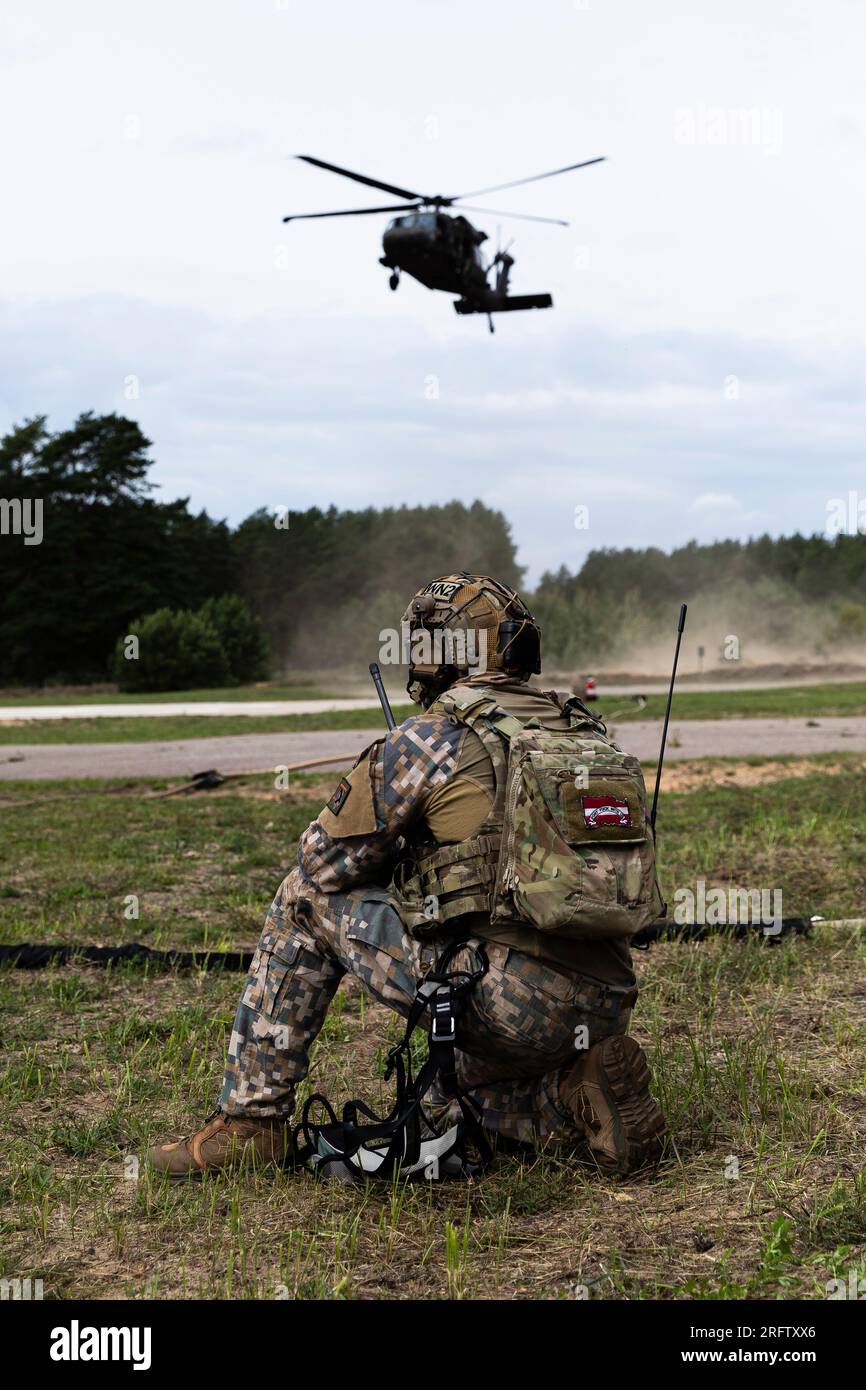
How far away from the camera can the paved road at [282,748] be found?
16.1 meters

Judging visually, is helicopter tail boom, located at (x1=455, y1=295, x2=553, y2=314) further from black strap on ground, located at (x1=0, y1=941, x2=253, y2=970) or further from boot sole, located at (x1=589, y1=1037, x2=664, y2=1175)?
boot sole, located at (x1=589, y1=1037, x2=664, y2=1175)

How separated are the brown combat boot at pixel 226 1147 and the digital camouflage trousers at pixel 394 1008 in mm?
43

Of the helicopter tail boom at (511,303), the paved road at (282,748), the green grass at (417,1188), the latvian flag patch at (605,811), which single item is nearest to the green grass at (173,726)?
the paved road at (282,748)

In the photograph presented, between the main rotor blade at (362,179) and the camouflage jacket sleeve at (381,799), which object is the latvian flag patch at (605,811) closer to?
the camouflage jacket sleeve at (381,799)

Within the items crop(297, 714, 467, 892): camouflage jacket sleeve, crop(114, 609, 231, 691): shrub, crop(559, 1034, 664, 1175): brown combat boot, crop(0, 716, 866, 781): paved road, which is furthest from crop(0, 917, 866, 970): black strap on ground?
crop(114, 609, 231, 691): shrub

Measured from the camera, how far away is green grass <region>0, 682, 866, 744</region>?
22.3 metres

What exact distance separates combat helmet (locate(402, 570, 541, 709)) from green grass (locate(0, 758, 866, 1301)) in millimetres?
1379

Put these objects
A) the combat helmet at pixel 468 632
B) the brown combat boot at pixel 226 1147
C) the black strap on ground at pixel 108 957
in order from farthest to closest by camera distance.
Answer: the black strap on ground at pixel 108 957 → the combat helmet at pixel 468 632 → the brown combat boot at pixel 226 1147

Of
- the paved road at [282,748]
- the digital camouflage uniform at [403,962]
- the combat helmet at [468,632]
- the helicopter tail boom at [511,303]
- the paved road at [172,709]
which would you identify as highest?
the helicopter tail boom at [511,303]

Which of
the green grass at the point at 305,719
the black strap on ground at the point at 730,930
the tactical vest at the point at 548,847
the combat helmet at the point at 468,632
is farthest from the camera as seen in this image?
the green grass at the point at 305,719

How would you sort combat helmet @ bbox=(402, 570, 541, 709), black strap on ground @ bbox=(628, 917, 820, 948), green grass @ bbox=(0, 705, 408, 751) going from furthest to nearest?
green grass @ bbox=(0, 705, 408, 751), black strap on ground @ bbox=(628, 917, 820, 948), combat helmet @ bbox=(402, 570, 541, 709)

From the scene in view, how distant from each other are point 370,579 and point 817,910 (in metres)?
68.4

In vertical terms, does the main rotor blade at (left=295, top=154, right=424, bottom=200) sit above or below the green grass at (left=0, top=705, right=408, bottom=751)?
above

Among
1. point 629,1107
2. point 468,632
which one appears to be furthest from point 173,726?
point 629,1107
